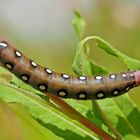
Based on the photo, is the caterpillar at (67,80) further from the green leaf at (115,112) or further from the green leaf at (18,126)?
the green leaf at (18,126)

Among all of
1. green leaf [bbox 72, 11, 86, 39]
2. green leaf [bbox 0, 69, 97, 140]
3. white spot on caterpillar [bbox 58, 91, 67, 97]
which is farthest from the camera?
green leaf [bbox 72, 11, 86, 39]

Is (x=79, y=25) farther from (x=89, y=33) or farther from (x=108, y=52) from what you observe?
(x=89, y=33)

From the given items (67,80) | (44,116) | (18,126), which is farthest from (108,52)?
(18,126)

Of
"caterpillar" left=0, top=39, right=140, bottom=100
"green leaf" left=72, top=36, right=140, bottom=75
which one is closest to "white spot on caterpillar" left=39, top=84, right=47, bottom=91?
"caterpillar" left=0, top=39, right=140, bottom=100

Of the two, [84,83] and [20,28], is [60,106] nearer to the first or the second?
[84,83]

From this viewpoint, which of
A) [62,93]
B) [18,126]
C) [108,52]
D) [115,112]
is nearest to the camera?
[62,93]

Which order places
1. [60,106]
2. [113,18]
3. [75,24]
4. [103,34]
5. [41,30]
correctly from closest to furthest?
1. [60,106]
2. [75,24]
3. [113,18]
4. [103,34]
5. [41,30]

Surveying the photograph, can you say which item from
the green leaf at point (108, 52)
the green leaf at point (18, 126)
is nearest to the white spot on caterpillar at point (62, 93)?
the green leaf at point (108, 52)

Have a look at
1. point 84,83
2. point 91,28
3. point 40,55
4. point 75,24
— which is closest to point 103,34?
point 91,28

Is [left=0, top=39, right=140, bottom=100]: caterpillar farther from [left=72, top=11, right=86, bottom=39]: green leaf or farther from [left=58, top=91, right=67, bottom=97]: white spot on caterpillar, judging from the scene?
[left=72, top=11, right=86, bottom=39]: green leaf
